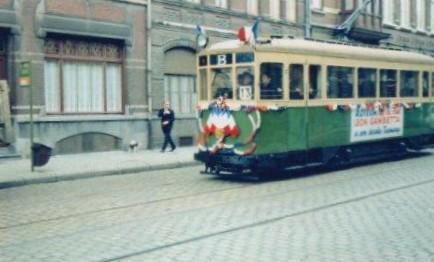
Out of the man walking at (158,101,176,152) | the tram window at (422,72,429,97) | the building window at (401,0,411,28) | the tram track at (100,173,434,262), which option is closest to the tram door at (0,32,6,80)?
the man walking at (158,101,176,152)

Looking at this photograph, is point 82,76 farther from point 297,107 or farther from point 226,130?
point 297,107

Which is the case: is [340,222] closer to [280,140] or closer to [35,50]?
[280,140]

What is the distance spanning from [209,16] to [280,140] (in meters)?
10.7

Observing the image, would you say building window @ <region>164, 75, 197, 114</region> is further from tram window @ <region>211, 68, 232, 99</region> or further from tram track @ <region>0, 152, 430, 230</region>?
tram track @ <region>0, 152, 430, 230</region>

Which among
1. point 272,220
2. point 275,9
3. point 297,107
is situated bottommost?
point 272,220

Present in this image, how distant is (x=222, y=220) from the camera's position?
8.87 meters

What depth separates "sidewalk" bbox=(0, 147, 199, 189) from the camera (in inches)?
549

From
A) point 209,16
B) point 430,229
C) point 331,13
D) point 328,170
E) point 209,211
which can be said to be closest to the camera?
point 430,229

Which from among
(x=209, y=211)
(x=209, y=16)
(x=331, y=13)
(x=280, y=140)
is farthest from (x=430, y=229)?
(x=331, y=13)

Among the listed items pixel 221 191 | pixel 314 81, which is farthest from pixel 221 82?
pixel 221 191

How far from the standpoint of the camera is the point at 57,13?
60.0 ft

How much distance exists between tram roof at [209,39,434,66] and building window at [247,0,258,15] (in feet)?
27.8

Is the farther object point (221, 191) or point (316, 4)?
point (316, 4)

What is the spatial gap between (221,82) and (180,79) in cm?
895
